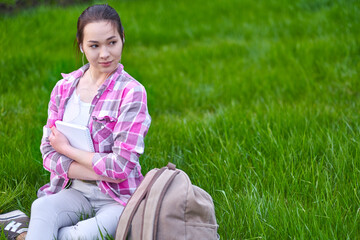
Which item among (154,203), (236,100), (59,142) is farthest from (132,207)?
(236,100)

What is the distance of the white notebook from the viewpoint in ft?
7.08

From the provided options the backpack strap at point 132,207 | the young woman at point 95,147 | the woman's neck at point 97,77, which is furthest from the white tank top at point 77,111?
the backpack strap at point 132,207

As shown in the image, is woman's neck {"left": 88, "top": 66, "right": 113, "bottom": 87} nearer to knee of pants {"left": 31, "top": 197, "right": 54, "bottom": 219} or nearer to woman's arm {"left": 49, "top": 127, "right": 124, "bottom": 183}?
woman's arm {"left": 49, "top": 127, "right": 124, "bottom": 183}

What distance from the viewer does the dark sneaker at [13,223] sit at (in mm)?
2191

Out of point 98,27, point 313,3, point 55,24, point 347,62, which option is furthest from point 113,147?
point 313,3

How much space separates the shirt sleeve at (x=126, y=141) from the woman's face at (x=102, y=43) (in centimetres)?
19

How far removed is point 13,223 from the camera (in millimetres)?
2244

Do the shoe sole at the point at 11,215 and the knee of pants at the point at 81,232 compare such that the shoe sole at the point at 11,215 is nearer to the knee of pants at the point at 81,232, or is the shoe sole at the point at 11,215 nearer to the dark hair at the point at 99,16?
the knee of pants at the point at 81,232

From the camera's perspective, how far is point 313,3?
6473 mm

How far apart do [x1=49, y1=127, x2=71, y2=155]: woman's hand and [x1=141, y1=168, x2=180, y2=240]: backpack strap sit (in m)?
0.53

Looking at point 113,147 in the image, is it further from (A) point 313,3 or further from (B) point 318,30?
(A) point 313,3

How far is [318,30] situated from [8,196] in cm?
424

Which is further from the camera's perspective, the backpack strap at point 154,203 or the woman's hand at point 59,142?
the woman's hand at point 59,142

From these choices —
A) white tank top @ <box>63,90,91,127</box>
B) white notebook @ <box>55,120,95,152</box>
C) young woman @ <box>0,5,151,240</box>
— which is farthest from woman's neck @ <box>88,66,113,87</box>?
white notebook @ <box>55,120,95,152</box>
